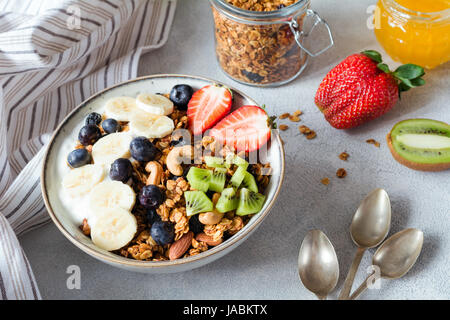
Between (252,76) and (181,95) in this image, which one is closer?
(181,95)

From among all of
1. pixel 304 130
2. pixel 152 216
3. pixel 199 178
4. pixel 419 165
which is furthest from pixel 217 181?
pixel 419 165

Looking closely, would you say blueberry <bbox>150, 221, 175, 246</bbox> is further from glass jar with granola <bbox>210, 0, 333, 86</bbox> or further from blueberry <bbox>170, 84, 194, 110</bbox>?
glass jar with granola <bbox>210, 0, 333, 86</bbox>

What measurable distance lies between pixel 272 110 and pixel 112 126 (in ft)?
1.36

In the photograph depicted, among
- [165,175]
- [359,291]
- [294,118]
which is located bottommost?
[359,291]

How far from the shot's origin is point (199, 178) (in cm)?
91

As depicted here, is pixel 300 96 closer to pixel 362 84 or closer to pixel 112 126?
pixel 362 84

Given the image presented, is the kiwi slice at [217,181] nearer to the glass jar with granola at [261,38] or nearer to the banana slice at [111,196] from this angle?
the banana slice at [111,196]

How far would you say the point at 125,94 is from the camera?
3.58 ft

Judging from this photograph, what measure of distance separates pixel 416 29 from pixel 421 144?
0.30 metres

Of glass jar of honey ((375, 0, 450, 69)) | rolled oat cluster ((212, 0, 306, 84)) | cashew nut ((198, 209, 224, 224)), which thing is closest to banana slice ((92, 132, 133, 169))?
cashew nut ((198, 209, 224, 224))

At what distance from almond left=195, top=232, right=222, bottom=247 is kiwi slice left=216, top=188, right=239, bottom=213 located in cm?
5

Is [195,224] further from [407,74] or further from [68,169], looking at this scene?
[407,74]

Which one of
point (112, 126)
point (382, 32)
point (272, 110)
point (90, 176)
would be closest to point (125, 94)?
point (112, 126)

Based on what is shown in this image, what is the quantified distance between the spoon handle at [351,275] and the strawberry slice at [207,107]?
393mm
